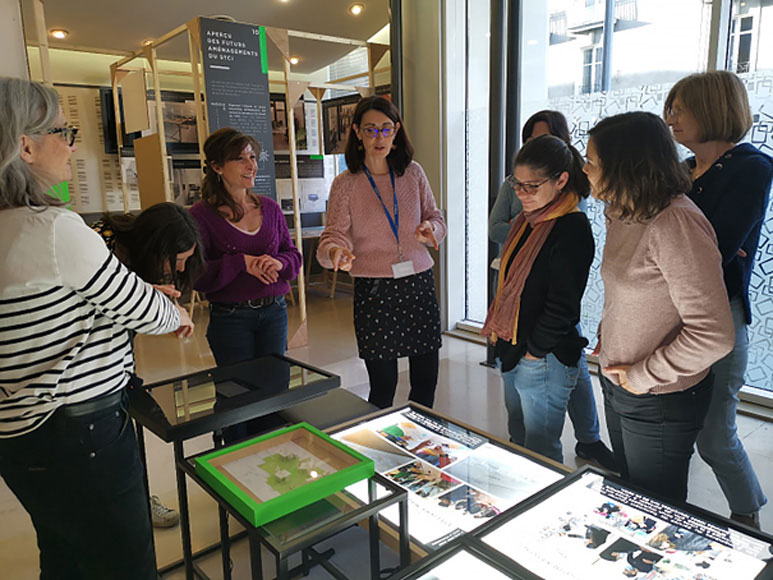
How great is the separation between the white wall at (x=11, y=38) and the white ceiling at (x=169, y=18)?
1896 millimetres

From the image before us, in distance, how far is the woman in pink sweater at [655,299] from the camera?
49.5 inches

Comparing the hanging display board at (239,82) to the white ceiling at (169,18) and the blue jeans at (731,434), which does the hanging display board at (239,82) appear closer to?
the white ceiling at (169,18)

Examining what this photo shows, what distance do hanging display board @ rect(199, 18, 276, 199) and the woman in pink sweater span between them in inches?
120

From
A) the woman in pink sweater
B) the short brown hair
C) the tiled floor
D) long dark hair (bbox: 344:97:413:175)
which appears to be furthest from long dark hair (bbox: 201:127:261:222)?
the short brown hair

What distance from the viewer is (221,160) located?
2232 mm

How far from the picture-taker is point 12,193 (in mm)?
1131

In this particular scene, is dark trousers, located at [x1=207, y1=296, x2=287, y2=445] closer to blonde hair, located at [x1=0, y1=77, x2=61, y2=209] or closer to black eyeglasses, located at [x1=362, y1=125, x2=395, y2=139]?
black eyeglasses, located at [x1=362, y1=125, x2=395, y2=139]

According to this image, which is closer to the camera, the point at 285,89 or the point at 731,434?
the point at 731,434

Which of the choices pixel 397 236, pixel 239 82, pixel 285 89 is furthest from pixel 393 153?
pixel 285 89

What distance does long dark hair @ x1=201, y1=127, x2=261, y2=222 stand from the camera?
87.4 inches

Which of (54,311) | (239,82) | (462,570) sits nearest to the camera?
(462,570)

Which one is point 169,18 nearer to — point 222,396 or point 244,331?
point 244,331

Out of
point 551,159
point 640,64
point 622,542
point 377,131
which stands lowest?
point 622,542

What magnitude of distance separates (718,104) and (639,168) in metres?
0.71
